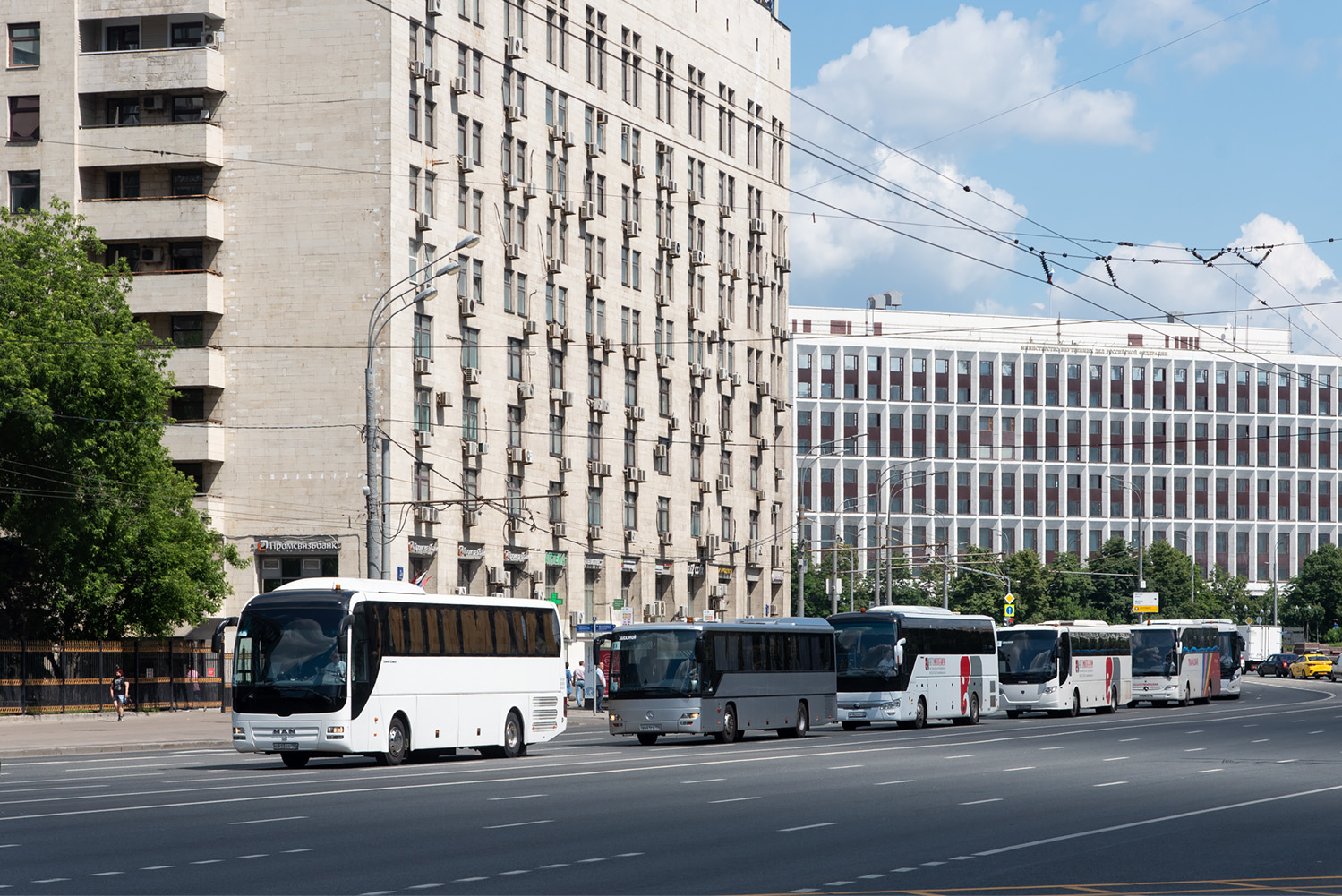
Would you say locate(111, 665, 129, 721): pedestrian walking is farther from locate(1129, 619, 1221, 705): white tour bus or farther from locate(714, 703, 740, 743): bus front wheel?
locate(1129, 619, 1221, 705): white tour bus

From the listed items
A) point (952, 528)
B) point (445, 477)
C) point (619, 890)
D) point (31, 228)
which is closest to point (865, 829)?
point (619, 890)

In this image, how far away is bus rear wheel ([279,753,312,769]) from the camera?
28391mm

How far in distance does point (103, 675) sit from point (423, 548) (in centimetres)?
1179

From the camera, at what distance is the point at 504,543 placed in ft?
205

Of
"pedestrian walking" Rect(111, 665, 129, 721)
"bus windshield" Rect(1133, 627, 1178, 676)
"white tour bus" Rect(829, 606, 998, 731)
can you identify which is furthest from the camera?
"bus windshield" Rect(1133, 627, 1178, 676)

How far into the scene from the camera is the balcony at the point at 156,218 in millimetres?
56812

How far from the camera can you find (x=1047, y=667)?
52.0 m

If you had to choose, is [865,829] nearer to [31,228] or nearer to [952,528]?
[31,228]

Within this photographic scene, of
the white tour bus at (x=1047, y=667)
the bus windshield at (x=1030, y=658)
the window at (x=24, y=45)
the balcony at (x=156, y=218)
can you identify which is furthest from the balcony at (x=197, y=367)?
the bus windshield at (x=1030, y=658)

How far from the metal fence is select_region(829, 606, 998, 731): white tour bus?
18836 mm

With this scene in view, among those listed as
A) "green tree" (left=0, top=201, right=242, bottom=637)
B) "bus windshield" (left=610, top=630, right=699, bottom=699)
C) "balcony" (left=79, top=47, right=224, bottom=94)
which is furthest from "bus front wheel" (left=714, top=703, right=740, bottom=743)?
"balcony" (left=79, top=47, right=224, bottom=94)

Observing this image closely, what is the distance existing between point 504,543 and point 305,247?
12286 mm

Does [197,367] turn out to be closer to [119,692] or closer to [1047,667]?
[119,692]

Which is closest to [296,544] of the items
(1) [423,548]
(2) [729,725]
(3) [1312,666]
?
(1) [423,548]
